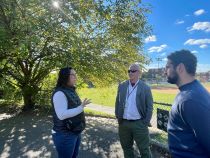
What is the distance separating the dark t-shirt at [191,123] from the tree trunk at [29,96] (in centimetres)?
1297

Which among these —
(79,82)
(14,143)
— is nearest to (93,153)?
(14,143)

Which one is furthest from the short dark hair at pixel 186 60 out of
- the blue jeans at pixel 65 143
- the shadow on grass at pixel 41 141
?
the shadow on grass at pixel 41 141

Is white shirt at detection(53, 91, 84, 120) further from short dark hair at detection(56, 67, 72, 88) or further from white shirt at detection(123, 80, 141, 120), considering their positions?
white shirt at detection(123, 80, 141, 120)

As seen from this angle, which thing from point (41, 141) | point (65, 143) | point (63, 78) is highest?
point (63, 78)

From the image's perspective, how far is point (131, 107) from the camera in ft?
20.0

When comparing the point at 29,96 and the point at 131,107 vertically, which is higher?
the point at 131,107

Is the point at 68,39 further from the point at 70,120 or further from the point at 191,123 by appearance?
the point at 191,123

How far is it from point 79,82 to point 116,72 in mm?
2310

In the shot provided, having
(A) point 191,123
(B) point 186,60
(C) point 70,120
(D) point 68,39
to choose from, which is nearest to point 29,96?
(D) point 68,39

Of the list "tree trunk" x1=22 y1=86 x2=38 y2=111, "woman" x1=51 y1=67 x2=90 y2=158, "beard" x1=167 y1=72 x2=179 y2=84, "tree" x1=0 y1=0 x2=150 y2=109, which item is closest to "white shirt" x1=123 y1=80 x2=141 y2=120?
"woman" x1=51 y1=67 x2=90 y2=158

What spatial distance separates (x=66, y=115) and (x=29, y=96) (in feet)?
38.0

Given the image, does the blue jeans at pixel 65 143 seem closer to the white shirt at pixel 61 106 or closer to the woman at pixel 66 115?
the woman at pixel 66 115

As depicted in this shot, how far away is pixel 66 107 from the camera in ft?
15.2

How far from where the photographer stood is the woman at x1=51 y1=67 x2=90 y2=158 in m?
4.63
